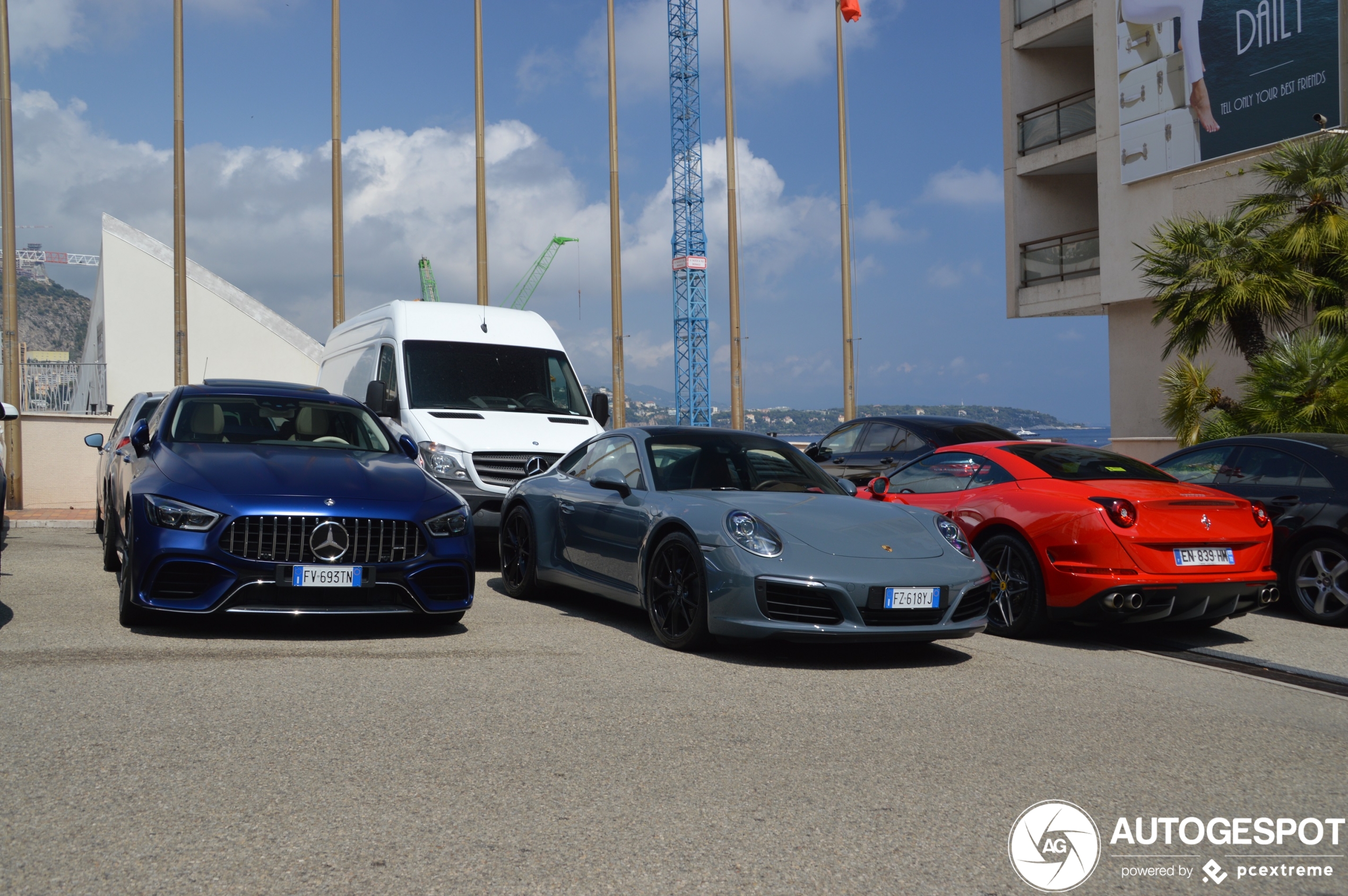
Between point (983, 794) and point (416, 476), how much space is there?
4.45 meters

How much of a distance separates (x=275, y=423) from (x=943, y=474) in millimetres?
5118

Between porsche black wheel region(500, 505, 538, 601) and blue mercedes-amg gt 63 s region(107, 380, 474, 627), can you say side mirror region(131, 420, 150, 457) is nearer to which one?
blue mercedes-amg gt 63 s region(107, 380, 474, 627)

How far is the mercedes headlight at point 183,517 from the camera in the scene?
244 inches

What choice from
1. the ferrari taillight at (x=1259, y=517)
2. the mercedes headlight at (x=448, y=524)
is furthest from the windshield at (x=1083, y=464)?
the mercedes headlight at (x=448, y=524)

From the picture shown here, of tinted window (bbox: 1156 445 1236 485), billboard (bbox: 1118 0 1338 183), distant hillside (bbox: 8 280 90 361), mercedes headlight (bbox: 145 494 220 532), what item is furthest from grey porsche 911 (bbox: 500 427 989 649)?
distant hillside (bbox: 8 280 90 361)

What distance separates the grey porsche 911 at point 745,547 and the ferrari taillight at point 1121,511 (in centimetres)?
105

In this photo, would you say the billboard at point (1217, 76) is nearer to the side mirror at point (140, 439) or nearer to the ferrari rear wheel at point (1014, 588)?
the ferrari rear wheel at point (1014, 588)

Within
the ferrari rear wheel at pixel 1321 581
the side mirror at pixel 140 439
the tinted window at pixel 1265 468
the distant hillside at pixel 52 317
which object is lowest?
the ferrari rear wheel at pixel 1321 581

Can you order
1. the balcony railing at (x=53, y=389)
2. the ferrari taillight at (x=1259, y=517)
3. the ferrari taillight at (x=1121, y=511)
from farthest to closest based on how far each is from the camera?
the balcony railing at (x=53, y=389)
the ferrari taillight at (x=1259, y=517)
the ferrari taillight at (x=1121, y=511)

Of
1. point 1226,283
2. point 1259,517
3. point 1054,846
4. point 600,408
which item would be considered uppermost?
point 1226,283

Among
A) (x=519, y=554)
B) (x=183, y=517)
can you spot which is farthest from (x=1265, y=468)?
(x=183, y=517)

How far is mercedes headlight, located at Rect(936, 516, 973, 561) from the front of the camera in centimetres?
688

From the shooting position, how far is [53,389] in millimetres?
22281

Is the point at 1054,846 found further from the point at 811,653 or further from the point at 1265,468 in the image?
the point at 1265,468
